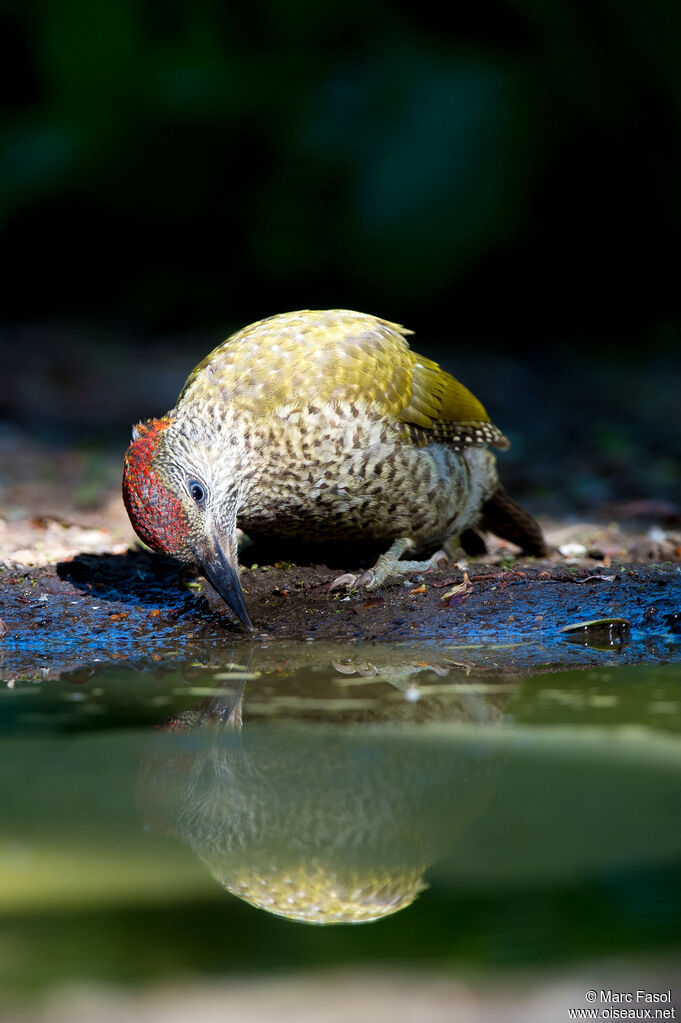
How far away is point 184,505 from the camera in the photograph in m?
3.98

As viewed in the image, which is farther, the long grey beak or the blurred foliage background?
the blurred foliage background

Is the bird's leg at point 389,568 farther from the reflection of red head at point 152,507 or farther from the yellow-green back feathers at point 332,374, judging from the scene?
the reflection of red head at point 152,507

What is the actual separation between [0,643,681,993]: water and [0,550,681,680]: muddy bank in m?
0.38

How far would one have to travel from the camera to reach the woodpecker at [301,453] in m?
4.00

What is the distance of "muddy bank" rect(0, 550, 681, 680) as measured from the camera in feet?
12.2

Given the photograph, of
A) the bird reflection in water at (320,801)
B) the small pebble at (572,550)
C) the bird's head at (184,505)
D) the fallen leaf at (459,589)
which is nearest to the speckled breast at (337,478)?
the bird's head at (184,505)

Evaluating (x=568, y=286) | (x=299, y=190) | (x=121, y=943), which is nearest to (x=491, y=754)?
(x=121, y=943)

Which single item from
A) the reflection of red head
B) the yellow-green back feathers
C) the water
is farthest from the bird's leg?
the water

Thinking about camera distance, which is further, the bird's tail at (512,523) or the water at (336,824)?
the bird's tail at (512,523)

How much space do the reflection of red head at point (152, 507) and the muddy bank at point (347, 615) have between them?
1.14 ft

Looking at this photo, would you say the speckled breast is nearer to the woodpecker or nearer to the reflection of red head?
the woodpecker

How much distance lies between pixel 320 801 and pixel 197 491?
187cm

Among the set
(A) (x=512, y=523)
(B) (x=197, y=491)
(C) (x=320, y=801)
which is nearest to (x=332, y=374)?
(B) (x=197, y=491)

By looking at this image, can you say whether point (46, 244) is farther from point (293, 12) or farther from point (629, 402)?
point (629, 402)
